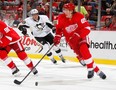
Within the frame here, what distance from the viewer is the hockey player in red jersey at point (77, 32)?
6266mm

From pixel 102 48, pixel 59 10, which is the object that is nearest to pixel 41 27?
pixel 102 48

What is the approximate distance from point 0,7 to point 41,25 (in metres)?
3.51

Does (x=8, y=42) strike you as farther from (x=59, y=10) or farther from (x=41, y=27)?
(x=59, y=10)

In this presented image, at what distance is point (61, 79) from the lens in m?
6.59

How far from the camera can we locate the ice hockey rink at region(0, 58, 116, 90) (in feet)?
18.6

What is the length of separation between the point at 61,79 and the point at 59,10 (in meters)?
4.42

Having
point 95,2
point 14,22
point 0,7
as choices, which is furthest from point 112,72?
point 0,7

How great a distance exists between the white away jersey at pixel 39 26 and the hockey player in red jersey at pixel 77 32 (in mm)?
2052

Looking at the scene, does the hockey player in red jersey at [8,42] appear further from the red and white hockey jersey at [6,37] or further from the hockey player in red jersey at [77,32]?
the hockey player in red jersey at [77,32]

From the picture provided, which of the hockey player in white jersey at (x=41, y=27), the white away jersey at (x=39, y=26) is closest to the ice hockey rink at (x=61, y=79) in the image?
the hockey player in white jersey at (x=41, y=27)

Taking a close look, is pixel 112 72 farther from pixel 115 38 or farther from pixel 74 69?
pixel 115 38

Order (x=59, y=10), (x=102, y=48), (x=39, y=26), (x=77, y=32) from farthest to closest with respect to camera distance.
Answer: (x=59, y=10), (x=102, y=48), (x=39, y=26), (x=77, y=32)

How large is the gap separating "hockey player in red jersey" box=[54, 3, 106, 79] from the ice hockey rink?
0.83ft

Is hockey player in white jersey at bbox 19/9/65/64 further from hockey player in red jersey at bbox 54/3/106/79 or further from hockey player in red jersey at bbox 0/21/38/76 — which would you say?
hockey player in red jersey at bbox 54/3/106/79
